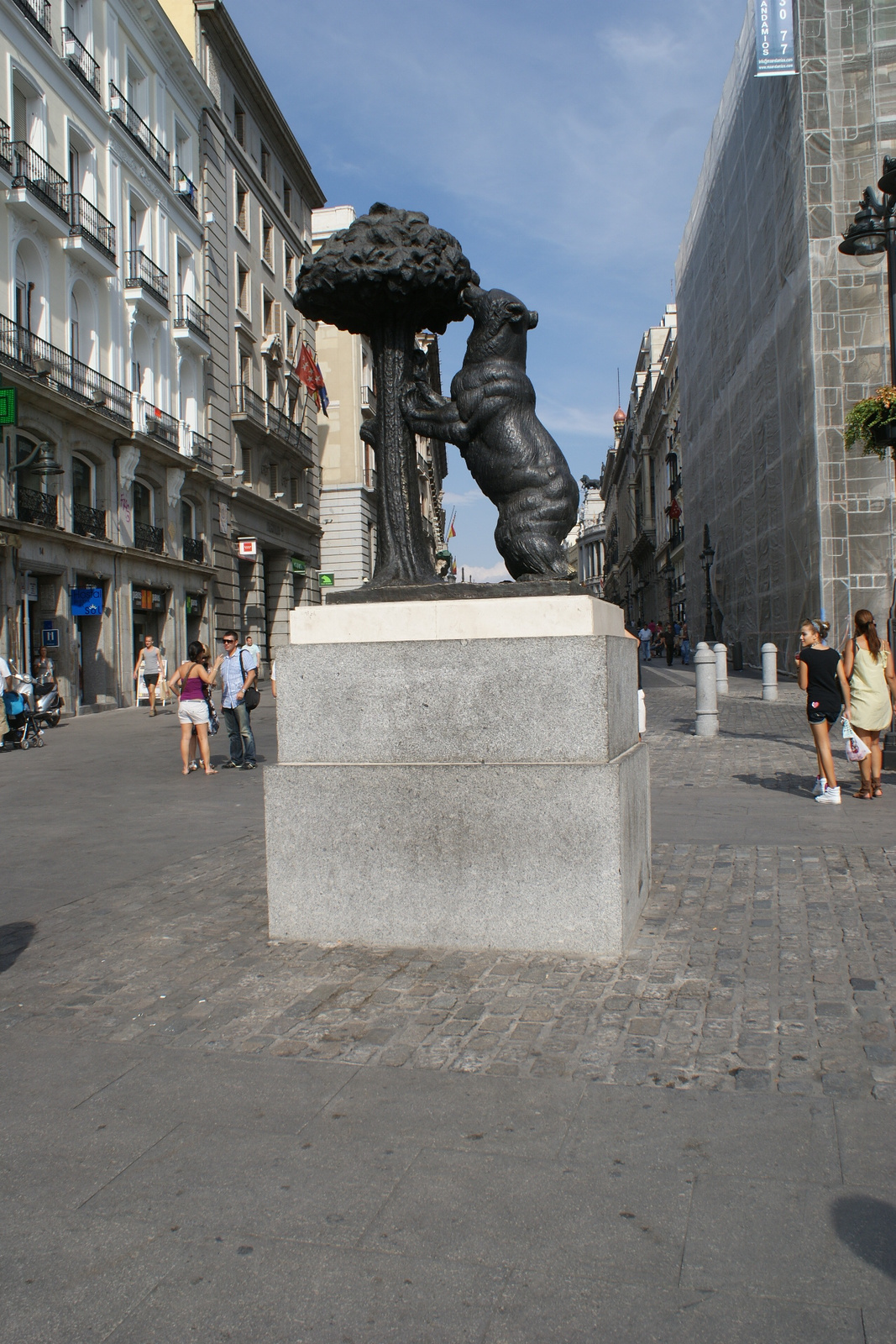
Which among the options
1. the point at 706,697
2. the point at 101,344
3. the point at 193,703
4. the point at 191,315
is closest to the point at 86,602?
the point at 101,344

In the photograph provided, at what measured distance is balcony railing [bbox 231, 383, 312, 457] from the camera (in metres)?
34.1

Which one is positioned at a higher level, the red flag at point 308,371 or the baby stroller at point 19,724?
the red flag at point 308,371

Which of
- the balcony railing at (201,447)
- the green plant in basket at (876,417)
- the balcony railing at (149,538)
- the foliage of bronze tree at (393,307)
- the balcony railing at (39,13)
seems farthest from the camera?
the balcony railing at (201,447)

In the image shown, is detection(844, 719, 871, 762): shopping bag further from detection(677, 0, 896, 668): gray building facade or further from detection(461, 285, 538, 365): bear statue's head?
detection(677, 0, 896, 668): gray building facade

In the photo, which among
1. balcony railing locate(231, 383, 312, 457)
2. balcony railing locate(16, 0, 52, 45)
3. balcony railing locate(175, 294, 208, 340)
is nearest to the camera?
balcony railing locate(16, 0, 52, 45)

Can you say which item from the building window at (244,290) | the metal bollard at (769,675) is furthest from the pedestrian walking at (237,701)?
the building window at (244,290)

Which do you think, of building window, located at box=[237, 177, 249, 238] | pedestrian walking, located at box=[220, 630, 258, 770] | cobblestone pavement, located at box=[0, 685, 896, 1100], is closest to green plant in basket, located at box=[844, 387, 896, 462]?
cobblestone pavement, located at box=[0, 685, 896, 1100]

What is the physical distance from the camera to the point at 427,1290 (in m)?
2.19

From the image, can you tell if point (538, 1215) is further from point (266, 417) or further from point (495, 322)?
point (266, 417)

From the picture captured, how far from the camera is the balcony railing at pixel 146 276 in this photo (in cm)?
2673

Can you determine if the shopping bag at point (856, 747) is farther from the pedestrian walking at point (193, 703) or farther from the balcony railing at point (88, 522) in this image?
the balcony railing at point (88, 522)

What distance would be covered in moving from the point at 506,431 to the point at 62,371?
2071 centimetres

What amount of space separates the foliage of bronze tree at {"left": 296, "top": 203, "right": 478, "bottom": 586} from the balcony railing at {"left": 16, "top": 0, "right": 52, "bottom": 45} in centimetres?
2165

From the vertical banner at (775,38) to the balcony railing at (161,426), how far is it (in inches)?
662
